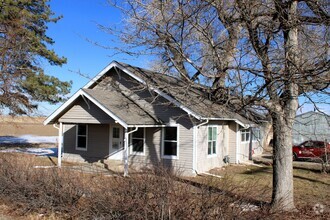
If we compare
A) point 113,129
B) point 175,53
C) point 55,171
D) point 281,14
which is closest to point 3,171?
point 55,171

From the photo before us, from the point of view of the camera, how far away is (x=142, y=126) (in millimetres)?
16562

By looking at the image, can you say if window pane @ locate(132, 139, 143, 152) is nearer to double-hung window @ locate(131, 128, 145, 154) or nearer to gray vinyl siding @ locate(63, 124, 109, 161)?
double-hung window @ locate(131, 128, 145, 154)

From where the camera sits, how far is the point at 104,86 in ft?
67.2

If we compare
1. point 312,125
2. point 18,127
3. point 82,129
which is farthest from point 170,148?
point 18,127

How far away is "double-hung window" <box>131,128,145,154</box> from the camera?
61.1 feet

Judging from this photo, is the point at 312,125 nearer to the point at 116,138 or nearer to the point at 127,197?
the point at 116,138

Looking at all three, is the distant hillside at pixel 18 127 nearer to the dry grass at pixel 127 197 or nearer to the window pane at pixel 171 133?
the window pane at pixel 171 133

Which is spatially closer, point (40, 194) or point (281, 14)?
point (40, 194)

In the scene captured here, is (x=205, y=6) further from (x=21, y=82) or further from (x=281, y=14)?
(x=21, y=82)

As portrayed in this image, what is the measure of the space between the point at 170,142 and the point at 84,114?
4414mm

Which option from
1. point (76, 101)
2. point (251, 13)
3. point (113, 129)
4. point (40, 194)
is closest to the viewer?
point (40, 194)

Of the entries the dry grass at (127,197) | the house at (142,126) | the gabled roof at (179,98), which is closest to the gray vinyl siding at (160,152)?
the house at (142,126)

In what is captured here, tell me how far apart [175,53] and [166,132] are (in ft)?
29.5

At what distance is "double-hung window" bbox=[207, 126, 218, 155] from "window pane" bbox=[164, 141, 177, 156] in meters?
2.06
